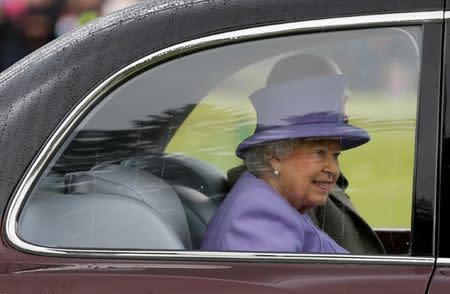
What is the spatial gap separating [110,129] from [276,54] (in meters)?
0.40

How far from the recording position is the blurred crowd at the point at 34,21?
9344mm

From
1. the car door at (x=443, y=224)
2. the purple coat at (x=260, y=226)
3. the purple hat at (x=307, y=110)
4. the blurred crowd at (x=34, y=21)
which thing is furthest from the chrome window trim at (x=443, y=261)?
the blurred crowd at (x=34, y=21)

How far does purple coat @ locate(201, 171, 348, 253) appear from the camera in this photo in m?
2.52

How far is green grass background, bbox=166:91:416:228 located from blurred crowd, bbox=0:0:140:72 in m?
6.78

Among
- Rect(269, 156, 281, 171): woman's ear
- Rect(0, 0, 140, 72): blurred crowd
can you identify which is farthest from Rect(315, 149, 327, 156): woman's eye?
Rect(0, 0, 140, 72): blurred crowd

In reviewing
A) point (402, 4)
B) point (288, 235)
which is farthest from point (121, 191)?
point (402, 4)

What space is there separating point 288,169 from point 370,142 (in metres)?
0.26

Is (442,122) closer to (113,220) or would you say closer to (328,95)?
(328,95)

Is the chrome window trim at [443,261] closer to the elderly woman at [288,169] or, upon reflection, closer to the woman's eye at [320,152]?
the elderly woman at [288,169]

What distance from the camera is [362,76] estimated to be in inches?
97.7

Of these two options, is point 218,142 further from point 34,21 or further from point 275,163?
point 34,21

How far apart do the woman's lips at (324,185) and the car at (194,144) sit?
69 mm

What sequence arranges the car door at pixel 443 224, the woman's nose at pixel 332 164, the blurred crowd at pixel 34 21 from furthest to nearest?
the blurred crowd at pixel 34 21, the woman's nose at pixel 332 164, the car door at pixel 443 224

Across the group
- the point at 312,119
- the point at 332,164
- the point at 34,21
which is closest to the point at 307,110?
the point at 312,119
